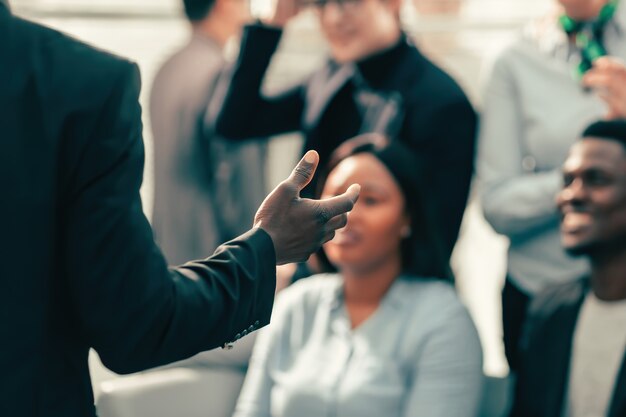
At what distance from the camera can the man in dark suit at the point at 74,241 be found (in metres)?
1.27

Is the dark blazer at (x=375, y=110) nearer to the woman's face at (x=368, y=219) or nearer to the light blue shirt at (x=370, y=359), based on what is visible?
the woman's face at (x=368, y=219)

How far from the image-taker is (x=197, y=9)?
3645mm

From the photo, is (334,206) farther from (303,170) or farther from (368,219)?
(368,219)

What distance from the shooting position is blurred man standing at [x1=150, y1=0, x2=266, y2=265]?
336 centimetres

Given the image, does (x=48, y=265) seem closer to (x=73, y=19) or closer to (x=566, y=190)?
(x=566, y=190)

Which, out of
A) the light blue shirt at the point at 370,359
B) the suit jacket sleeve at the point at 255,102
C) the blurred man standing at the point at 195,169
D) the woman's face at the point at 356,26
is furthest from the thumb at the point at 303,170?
the blurred man standing at the point at 195,169

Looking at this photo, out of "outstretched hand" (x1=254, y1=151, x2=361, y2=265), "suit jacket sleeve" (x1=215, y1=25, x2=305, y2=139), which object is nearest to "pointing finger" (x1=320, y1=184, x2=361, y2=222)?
"outstretched hand" (x1=254, y1=151, x2=361, y2=265)

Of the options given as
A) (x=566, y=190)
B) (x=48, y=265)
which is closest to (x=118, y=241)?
(x=48, y=265)

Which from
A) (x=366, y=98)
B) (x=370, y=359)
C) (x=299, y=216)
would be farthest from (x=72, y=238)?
(x=366, y=98)

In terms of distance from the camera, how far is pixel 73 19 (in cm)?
411

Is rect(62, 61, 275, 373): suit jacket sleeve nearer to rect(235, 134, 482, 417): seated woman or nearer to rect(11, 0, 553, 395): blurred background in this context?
rect(235, 134, 482, 417): seated woman

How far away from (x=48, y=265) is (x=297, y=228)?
0.31 metres

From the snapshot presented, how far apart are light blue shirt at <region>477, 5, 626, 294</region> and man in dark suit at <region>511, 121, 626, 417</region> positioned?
0.10 m

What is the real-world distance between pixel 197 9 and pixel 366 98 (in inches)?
39.9
